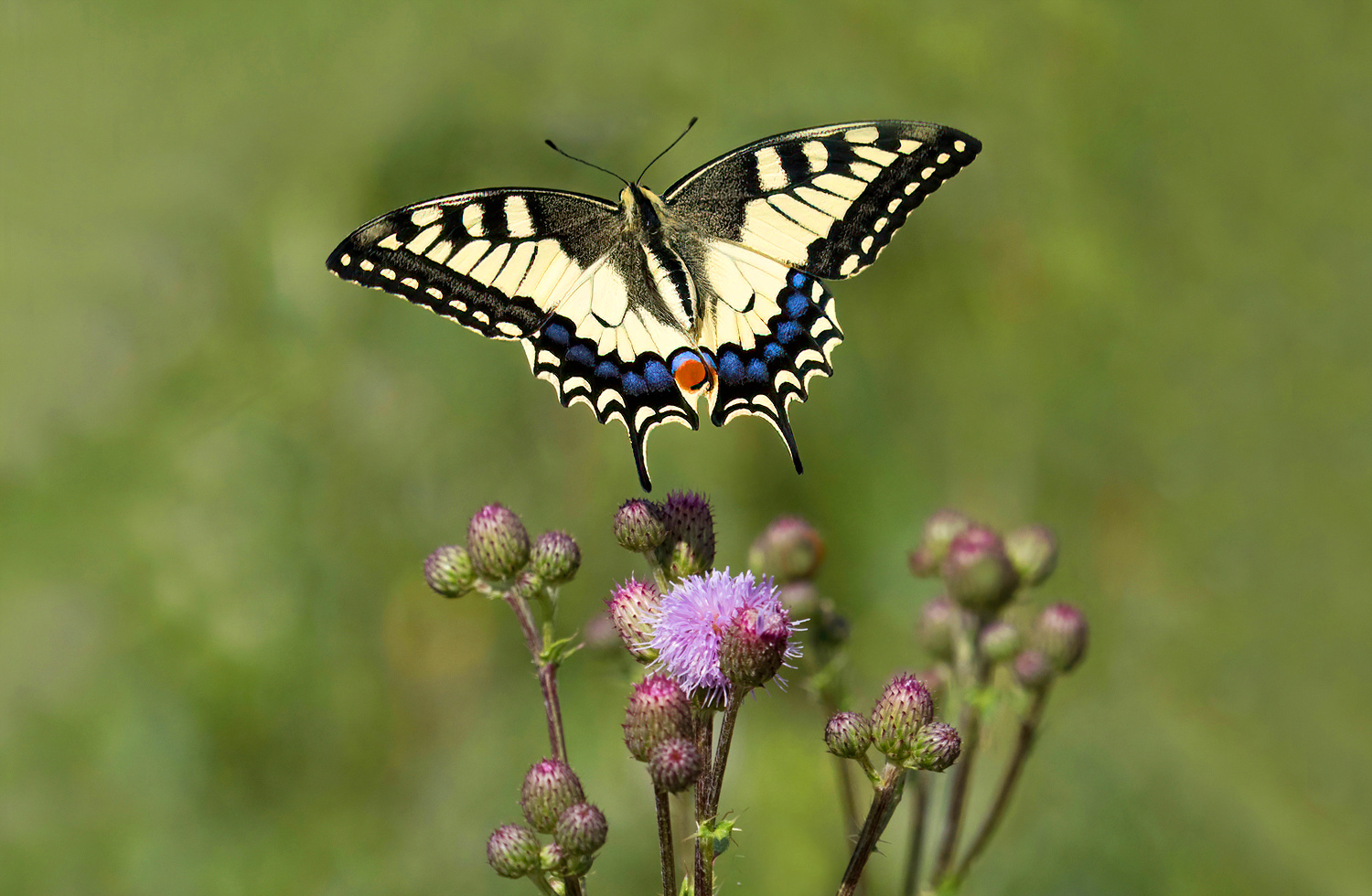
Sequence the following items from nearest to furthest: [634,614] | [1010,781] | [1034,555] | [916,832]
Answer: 1. [634,614]
2. [916,832]
3. [1010,781]
4. [1034,555]

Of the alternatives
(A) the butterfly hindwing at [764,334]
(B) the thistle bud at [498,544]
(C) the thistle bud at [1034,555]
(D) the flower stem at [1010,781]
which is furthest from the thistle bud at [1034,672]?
(B) the thistle bud at [498,544]

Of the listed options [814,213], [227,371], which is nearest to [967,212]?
[814,213]

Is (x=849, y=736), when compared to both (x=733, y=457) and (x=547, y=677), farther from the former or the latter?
(x=733, y=457)

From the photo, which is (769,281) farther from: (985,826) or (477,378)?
(477,378)

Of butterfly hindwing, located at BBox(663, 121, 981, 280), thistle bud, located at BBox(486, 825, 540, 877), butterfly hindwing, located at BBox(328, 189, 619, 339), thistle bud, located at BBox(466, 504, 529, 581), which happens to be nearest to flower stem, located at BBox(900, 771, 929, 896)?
thistle bud, located at BBox(486, 825, 540, 877)

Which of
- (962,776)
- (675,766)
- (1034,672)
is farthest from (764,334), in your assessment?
(675,766)
